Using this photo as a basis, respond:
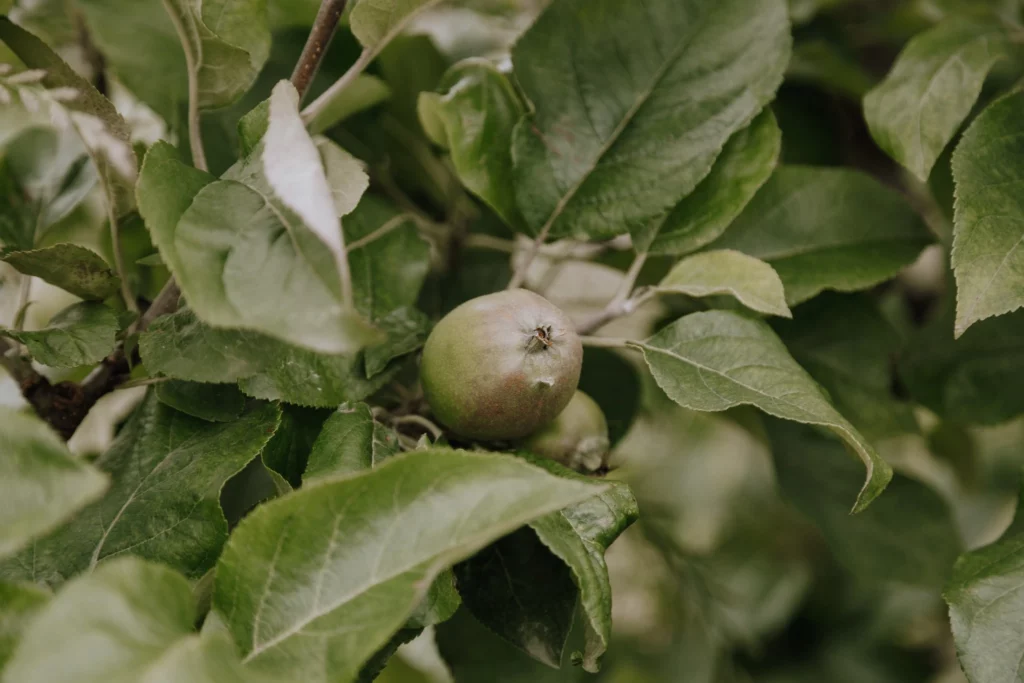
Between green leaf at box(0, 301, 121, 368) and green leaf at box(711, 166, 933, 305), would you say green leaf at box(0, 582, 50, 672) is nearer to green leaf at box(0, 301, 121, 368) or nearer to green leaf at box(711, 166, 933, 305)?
green leaf at box(0, 301, 121, 368)

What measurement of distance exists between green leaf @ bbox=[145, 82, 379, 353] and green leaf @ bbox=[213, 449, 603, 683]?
0.08 m

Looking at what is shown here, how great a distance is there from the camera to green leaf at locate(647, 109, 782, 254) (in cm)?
64

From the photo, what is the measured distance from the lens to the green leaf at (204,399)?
53 cm

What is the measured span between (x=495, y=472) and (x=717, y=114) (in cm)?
37

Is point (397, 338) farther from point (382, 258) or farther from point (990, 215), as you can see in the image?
point (990, 215)

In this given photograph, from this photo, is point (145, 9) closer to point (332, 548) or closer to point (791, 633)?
point (332, 548)

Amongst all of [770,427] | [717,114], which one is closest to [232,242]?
[717,114]

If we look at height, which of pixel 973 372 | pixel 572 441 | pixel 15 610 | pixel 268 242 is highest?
pixel 268 242

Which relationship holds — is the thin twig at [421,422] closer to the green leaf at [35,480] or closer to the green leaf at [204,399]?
the green leaf at [204,399]

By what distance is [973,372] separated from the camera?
30.8 inches

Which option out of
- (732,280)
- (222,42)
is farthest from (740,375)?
(222,42)

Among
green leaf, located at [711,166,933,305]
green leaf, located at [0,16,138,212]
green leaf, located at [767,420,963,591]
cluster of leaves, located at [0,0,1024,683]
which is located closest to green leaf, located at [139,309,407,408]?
cluster of leaves, located at [0,0,1024,683]

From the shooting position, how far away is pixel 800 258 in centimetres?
70

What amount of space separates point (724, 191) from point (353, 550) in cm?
41
